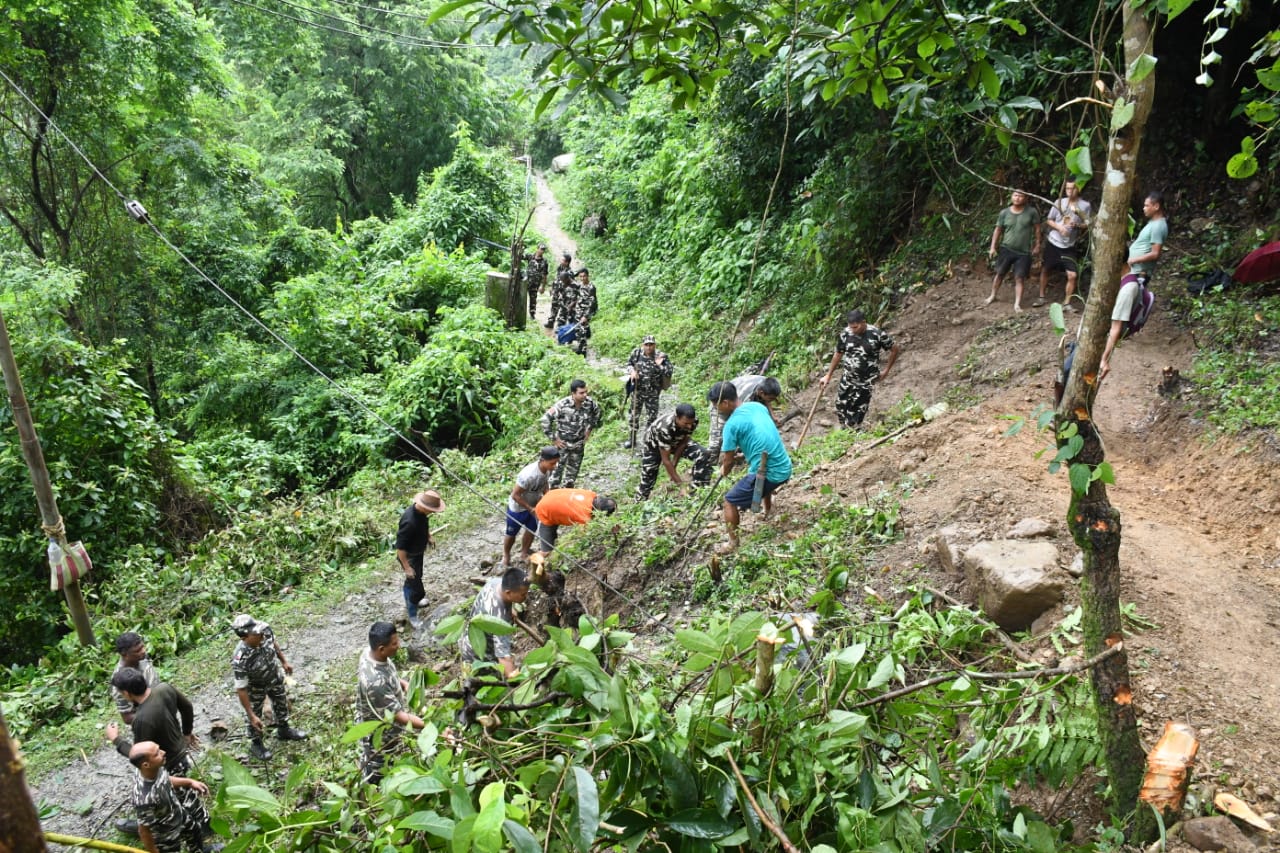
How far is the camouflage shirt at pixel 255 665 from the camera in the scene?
226 inches

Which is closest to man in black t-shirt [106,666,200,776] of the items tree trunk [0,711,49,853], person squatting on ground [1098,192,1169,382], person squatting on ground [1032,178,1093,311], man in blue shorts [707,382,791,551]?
man in blue shorts [707,382,791,551]

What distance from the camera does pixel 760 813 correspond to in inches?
74.5

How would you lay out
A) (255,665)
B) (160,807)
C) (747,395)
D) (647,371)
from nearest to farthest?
(160,807) < (255,665) < (747,395) < (647,371)

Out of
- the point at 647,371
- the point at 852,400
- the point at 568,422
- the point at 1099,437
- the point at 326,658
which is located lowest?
the point at 326,658

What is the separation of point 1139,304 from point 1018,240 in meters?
1.95

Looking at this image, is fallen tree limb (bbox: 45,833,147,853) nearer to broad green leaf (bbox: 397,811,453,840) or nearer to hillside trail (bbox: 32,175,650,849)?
broad green leaf (bbox: 397,811,453,840)

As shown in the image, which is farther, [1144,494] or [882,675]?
[1144,494]

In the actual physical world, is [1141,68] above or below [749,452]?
above

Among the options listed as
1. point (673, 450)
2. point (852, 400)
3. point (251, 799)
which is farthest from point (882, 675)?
point (852, 400)

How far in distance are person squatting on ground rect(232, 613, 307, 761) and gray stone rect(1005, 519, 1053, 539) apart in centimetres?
524

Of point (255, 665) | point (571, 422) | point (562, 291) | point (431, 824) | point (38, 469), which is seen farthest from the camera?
point (562, 291)

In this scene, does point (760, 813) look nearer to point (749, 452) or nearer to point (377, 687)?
point (377, 687)

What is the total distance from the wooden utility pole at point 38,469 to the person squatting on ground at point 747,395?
5.76 metres

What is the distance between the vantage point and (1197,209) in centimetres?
894
